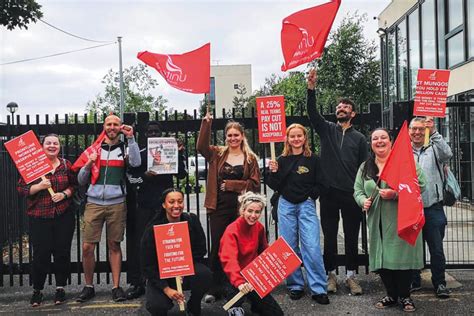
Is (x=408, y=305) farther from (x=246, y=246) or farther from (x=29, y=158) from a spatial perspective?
(x=29, y=158)

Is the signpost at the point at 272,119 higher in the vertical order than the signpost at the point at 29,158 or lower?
higher

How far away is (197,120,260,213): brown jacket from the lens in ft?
17.0

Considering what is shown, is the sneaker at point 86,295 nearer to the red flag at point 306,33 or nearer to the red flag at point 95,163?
the red flag at point 95,163

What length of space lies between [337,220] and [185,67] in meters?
2.41

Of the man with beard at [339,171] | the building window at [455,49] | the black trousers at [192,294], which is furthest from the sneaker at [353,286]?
the building window at [455,49]

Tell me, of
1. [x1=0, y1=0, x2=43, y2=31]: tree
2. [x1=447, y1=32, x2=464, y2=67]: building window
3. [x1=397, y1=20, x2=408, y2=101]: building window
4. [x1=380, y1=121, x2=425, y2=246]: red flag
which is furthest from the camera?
[x1=397, y1=20, x2=408, y2=101]: building window

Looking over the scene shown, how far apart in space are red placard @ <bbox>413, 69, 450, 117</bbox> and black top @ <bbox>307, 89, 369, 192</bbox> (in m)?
0.75

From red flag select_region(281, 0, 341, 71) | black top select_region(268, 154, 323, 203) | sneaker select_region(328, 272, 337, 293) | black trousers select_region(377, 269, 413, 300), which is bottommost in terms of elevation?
sneaker select_region(328, 272, 337, 293)

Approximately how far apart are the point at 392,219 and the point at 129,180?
9.34ft

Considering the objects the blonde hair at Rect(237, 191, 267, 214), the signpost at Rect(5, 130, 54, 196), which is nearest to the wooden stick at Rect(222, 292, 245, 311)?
the blonde hair at Rect(237, 191, 267, 214)

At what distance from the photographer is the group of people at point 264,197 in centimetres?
498

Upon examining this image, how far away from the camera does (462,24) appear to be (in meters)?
12.1

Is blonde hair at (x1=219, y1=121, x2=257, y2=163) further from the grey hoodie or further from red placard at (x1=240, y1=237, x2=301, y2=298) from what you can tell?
the grey hoodie

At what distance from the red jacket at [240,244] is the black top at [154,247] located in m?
0.24
